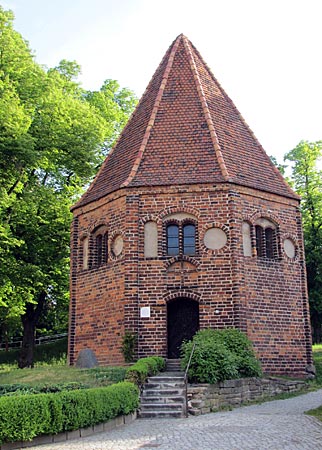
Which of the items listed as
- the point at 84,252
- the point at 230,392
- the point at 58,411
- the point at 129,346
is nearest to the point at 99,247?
the point at 84,252

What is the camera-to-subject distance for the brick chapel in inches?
642

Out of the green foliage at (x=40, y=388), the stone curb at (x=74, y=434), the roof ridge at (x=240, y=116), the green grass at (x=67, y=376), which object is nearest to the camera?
the stone curb at (x=74, y=434)

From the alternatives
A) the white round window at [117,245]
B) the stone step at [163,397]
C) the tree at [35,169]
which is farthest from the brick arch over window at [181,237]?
the tree at [35,169]

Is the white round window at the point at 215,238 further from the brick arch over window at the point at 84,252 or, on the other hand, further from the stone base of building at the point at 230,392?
the brick arch over window at the point at 84,252

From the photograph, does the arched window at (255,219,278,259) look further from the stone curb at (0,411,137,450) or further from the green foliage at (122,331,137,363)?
the stone curb at (0,411,137,450)

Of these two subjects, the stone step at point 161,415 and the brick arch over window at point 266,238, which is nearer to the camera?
the stone step at point 161,415

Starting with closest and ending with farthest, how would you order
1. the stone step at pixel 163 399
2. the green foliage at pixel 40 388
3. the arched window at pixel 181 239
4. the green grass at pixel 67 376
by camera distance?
the green foliage at pixel 40 388
the stone step at pixel 163 399
the green grass at pixel 67 376
the arched window at pixel 181 239

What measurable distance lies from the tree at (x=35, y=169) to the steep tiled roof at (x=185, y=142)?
12.1 feet

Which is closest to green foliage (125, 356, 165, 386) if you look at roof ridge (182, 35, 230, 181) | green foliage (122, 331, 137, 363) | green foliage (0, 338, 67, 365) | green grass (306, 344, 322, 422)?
green foliage (122, 331, 137, 363)

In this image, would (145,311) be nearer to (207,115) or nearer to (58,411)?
(58,411)

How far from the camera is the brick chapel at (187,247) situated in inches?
642

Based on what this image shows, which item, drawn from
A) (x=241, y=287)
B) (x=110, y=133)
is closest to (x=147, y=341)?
(x=241, y=287)

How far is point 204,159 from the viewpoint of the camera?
17.7 m

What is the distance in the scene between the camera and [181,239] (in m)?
16.8
